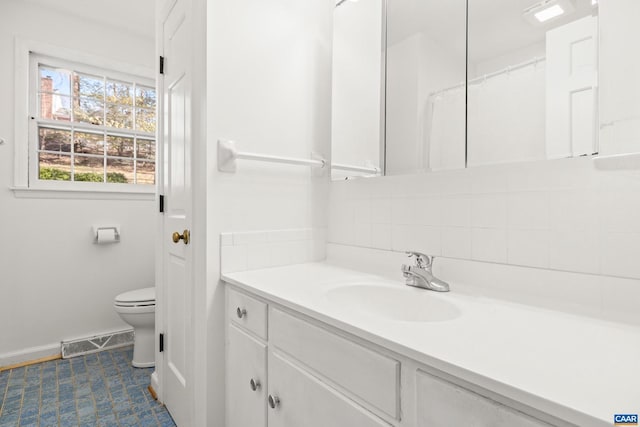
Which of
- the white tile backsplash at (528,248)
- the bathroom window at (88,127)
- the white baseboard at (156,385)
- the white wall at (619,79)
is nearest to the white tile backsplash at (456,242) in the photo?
the white tile backsplash at (528,248)

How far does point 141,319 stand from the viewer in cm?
218

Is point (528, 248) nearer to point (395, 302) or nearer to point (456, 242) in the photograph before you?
point (456, 242)

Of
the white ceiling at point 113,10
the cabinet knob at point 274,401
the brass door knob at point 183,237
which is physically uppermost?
the white ceiling at point 113,10

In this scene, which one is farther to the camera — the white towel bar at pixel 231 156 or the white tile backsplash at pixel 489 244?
the white towel bar at pixel 231 156

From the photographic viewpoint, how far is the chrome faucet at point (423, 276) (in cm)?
110

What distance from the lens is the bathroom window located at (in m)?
2.43

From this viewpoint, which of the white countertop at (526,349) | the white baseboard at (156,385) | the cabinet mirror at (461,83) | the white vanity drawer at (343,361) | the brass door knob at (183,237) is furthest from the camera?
the white baseboard at (156,385)

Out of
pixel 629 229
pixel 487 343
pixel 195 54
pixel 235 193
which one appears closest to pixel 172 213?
pixel 235 193

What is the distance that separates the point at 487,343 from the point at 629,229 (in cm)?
53

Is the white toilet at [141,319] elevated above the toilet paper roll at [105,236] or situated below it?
below

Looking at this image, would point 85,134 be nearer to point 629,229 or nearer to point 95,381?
point 95,381

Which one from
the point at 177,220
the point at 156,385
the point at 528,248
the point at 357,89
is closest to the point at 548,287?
the point at 528,248

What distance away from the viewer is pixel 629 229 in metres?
0.84

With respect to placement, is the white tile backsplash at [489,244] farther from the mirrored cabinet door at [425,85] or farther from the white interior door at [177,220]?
the white interior door at [177,220]
